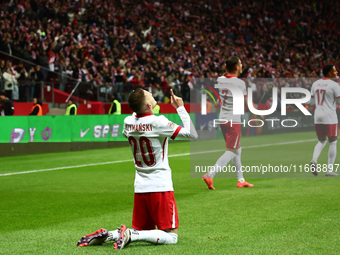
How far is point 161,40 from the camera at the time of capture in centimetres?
3444

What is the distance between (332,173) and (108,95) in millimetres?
11733

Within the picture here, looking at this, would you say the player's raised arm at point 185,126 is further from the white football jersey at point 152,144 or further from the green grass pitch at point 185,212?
the green grass pitch at point 185,212

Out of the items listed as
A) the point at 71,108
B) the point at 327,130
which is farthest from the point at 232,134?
the point at 71,108

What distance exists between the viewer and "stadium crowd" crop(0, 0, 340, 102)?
24969mm

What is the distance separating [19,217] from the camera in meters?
8.84

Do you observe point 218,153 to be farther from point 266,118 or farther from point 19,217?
point 19,217

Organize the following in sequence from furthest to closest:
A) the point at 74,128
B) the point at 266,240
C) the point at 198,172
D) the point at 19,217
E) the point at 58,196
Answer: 1. the point at 74,128
2. the point at 198,172
3. the point at 58,196
4. the point at 19,217
5. the point at 266,240

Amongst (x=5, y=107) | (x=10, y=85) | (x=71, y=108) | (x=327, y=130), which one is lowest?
(x=327, y=130)

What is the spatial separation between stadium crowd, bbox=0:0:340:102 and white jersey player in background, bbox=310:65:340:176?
10647 millimetres

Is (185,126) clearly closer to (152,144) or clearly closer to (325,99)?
(152,144)

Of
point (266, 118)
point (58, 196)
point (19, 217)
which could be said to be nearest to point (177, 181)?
point (58, 196)

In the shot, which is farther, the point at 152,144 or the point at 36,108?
the point at 36,108

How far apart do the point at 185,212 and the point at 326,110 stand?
5.29 meters

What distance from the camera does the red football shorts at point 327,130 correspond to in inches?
512
